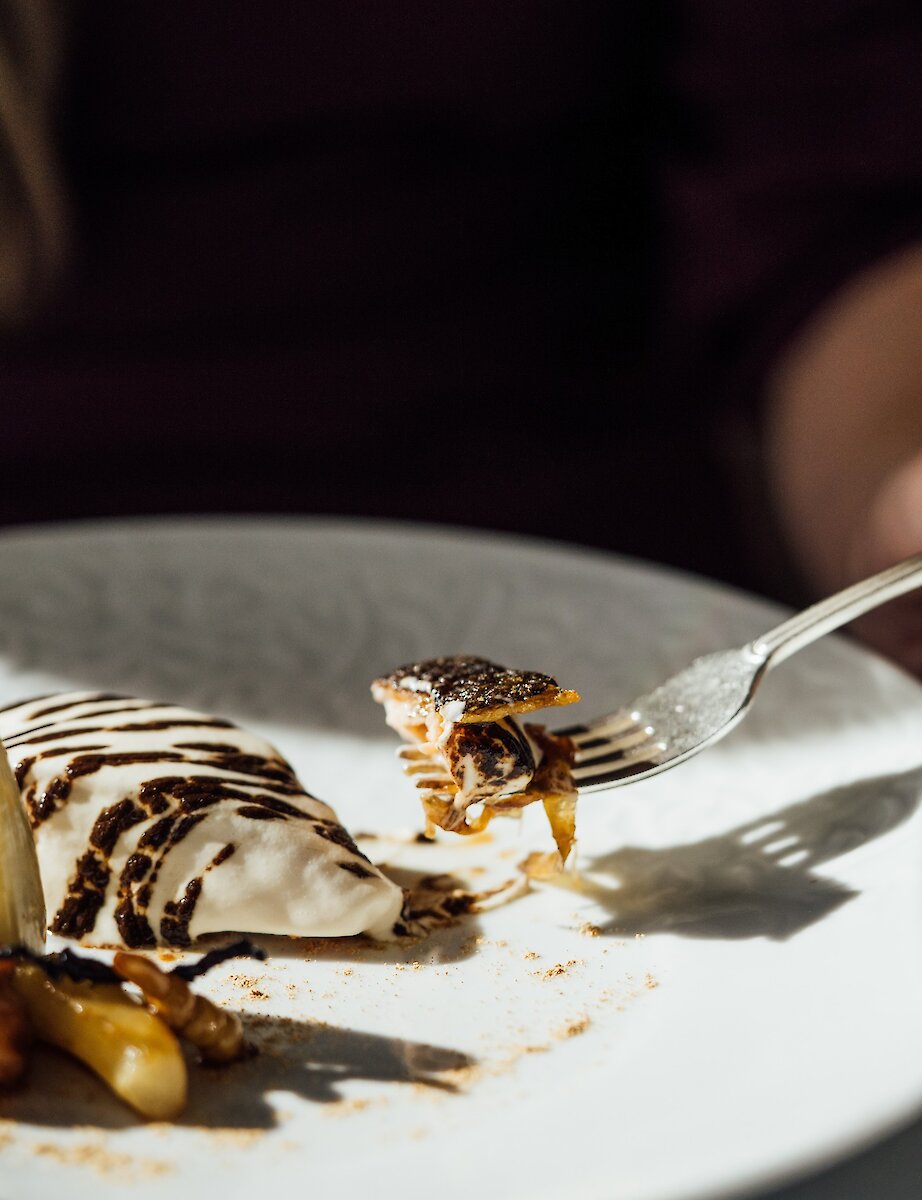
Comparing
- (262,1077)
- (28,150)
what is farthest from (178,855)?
(28,150)

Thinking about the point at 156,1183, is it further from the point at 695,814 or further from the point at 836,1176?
the point at 695,814

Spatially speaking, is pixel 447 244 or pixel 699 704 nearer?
pixel 699 704

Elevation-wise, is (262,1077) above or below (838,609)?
below

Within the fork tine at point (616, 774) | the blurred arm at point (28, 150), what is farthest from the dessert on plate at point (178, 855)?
the blurred arm at point (28, 150)

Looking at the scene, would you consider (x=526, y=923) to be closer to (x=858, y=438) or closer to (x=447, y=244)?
(x=858, y=438)

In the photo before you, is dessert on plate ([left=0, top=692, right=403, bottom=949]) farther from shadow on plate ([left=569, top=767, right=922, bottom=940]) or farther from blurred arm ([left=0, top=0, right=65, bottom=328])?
blurred arm ([left=0, top=0, right=65, bottom=328])

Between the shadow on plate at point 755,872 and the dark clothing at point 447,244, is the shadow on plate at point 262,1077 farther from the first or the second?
the dark clothing at point 447,244

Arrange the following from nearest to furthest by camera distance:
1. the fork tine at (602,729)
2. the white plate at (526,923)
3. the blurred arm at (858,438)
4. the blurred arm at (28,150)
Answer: the white plate at (526,923) → the fork tine at (602,729) → the blurred arm at (858,438) → the blurred arm at (28,150)
